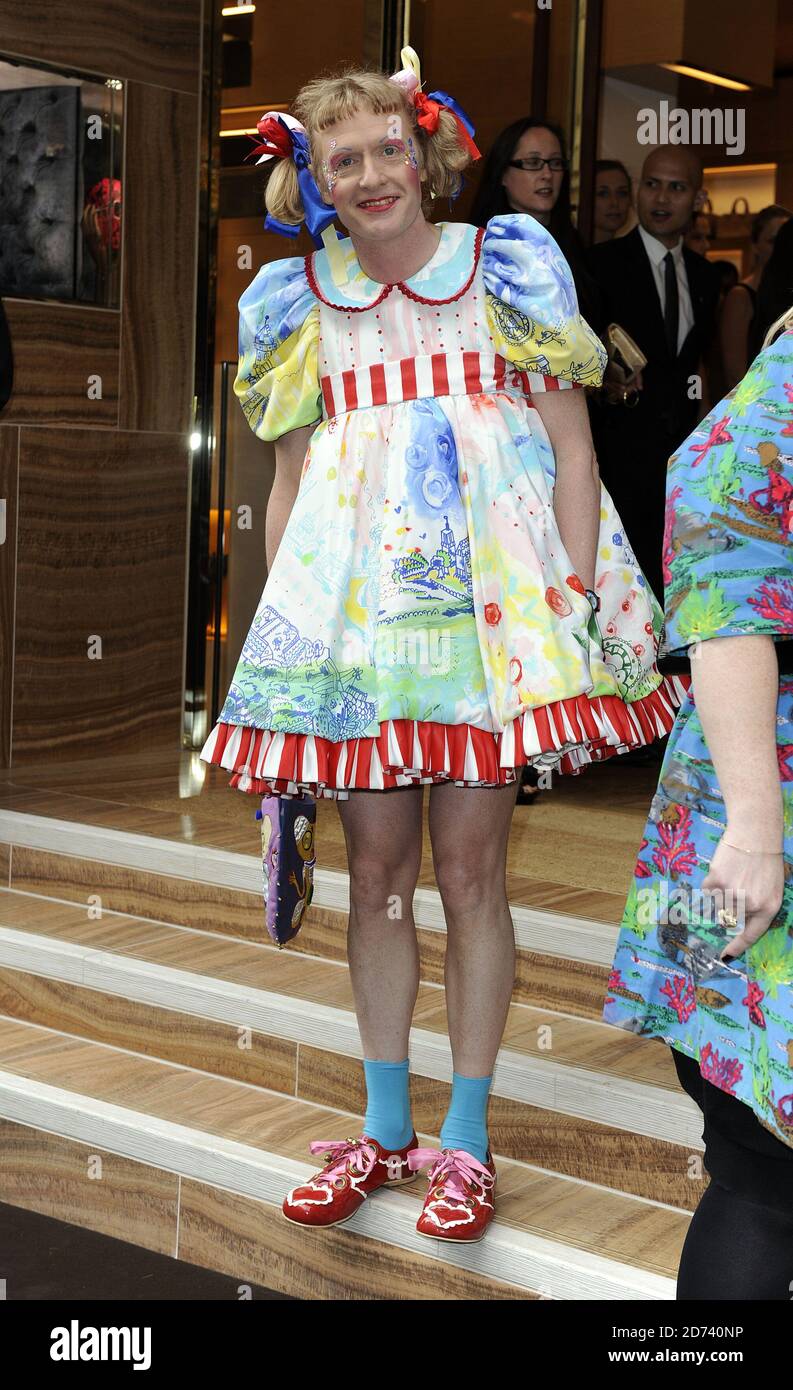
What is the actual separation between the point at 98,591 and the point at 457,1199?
3391 mm

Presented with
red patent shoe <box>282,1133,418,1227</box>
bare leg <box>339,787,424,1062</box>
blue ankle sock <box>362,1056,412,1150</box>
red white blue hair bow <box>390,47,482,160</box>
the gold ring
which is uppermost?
red white blue hair bow <box>390,47,482,160</box>

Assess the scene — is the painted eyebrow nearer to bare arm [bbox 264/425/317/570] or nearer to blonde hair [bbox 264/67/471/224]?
blonde hair [bbox 264/67/471/224]

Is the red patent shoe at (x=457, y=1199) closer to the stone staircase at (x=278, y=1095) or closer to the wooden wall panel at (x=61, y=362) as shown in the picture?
the stone staircase at (x=278, y=1095)

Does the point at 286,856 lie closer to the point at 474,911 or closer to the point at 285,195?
the point at 474,911

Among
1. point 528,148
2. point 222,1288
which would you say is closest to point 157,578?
point 528,148

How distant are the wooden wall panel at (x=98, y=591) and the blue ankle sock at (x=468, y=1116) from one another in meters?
3.18

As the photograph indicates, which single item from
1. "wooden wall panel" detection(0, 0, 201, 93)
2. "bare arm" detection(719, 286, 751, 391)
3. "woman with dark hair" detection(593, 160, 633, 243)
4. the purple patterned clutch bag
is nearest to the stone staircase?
the purple patterned clutch bag

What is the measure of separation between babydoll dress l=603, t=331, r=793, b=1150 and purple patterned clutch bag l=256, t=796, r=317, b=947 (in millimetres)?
981

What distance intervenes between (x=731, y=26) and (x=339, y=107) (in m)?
3.52

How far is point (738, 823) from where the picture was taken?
50.8 inches

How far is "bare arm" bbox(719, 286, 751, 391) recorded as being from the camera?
501 centimetres

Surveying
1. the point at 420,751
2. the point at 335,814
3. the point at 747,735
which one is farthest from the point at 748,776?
the point at 335,814

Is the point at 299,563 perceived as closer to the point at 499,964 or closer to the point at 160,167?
the point at 499,964
